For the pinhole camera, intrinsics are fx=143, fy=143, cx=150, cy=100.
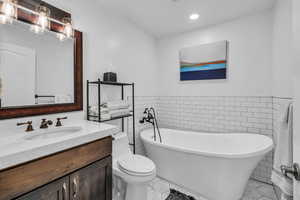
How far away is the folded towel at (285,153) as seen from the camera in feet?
2.56

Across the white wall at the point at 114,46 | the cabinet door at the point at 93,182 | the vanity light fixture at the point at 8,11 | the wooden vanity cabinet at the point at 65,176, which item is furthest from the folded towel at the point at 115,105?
the vanity light fixture at the point at 8,11

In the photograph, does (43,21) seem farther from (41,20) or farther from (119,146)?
(119,146)

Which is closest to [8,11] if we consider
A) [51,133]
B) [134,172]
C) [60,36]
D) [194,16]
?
[60,36]

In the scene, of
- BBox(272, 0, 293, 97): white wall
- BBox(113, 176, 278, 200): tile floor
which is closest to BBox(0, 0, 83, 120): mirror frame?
BBox(113, 176, 278, 200): tile floor

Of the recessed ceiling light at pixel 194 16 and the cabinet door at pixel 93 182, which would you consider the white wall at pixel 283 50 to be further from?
the cabinet door at pixel 93 182

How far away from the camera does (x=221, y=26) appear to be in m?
2.40

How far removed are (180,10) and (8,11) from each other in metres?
1.90

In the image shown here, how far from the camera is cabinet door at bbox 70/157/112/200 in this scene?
1.02 meters

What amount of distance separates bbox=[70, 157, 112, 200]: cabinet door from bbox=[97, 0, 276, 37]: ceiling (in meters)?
1.95

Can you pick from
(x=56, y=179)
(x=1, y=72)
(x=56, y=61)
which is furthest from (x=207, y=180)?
(x=1, y=72)

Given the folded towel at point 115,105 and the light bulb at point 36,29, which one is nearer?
the light bulb at point 36,29

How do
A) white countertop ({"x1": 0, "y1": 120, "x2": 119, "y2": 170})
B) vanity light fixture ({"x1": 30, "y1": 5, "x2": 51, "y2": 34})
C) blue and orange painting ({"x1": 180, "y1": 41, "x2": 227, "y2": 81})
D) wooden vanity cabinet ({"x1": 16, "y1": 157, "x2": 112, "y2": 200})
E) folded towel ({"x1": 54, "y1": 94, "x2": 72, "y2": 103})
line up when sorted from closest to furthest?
white countertop ({"x1": 0, "y1": 120, "x2": 119, "y2": 170}) → wooden vanity cabinet ({"x1": 16, "y1": 157, "x2": 112, "y2": 200}) → vanity light fixture ({"x1": 30, "y1": 5, "x2": 51, "y2": 34}) → folded towel ({"x1": 54, "y1": 94, "x2": 72, "y2": 103}) → blue and orange painting ({"x1": 180, "y1": 41, "x2": 227, "y2": 81})

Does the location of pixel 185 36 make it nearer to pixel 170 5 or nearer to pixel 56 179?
pixel 170 5

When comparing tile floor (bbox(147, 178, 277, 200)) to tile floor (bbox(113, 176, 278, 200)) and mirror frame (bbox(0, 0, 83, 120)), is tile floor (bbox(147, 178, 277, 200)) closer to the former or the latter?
tile floor (bbox(113, 176, 278, 200))
